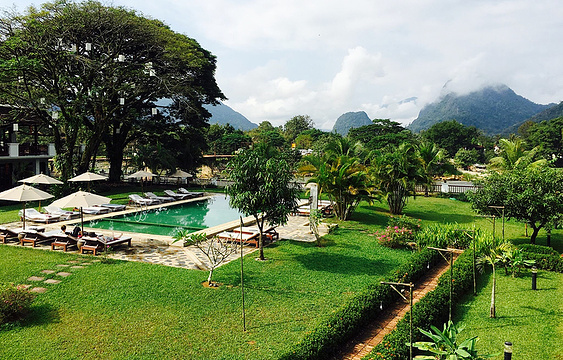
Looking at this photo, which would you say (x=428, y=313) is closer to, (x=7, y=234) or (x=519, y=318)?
(x=519, y=318)

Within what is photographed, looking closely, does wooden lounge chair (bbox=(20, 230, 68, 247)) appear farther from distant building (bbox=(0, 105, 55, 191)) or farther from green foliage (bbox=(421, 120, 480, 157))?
green foliage (bbox=(421, 120, 480, 157))

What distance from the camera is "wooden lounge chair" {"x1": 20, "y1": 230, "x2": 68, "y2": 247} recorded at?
1171cm

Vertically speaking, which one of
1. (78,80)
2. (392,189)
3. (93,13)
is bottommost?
(392,189)

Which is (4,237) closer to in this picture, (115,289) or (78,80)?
(115,289)

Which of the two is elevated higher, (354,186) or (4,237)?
(354,186)

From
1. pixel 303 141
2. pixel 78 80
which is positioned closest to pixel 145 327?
pixel 78 80

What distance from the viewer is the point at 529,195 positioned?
11031 millimetres

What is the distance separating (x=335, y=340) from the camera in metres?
5.78

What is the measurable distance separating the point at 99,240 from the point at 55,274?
7.27ft

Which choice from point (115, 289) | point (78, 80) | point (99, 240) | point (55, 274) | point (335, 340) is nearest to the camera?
point (335, 340)

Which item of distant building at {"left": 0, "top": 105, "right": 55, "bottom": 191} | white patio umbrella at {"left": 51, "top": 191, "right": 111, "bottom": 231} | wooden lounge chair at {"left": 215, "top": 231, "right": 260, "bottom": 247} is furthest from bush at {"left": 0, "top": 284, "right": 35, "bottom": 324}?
distant building at {"left": 0, "top": 105, "right": 55, "bottom": 191}

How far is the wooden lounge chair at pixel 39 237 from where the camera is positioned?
11715 mm

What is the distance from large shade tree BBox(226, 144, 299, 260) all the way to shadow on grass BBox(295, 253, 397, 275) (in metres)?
1.61

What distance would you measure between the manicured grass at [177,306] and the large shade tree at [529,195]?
390 centimetres
